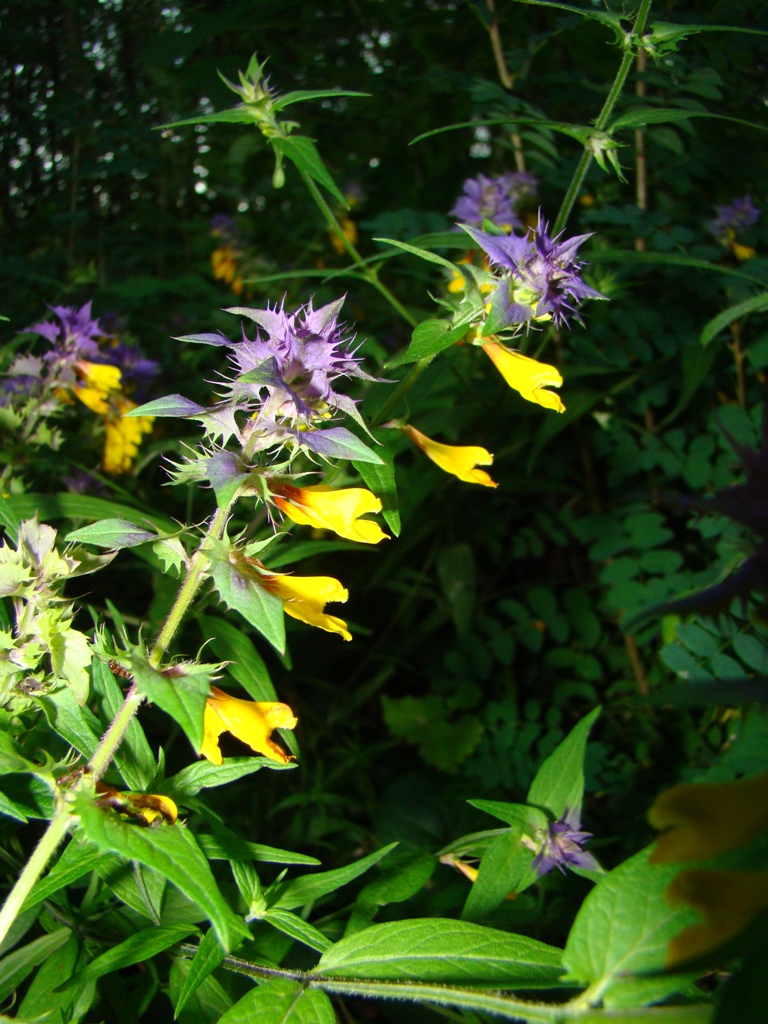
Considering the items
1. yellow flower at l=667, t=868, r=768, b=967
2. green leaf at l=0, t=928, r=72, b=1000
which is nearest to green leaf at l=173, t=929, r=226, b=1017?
green leaf at l=0, t=928, r=72, b=1000

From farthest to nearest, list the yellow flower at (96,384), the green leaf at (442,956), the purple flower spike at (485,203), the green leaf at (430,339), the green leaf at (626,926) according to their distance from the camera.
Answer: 1. the purple flower spike at (485,203)
2. the yellow flower at (96,384)
3. the green leaf at (430,339)
4. the green leaf at (442,956)
5. the green leaf at (626,926)

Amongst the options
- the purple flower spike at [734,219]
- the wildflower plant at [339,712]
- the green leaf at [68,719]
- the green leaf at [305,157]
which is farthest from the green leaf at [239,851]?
the purple flower spike at [734,219]

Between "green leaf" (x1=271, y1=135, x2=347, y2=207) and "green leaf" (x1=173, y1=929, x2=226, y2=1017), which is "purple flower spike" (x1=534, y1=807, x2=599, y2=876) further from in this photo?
"green leaf" (x1=271, y1=135, x2=347, y2=207)

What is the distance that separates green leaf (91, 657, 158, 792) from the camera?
58cm

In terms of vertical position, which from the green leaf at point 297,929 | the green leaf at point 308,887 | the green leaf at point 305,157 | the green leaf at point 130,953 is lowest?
the green leaf at point 308,887

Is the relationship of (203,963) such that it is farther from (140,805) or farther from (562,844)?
(562,844)

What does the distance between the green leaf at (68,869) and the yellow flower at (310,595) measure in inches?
8.2

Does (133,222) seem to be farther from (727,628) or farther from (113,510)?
(727,628)

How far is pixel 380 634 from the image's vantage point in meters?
1.77

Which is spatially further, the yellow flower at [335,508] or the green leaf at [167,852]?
the yellow flower at [335,508]

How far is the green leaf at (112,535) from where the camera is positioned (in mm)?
526

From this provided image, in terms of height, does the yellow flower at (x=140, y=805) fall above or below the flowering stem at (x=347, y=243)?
below

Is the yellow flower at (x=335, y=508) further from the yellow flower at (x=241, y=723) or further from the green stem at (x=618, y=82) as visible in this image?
the green stem at (x=618, y=82)

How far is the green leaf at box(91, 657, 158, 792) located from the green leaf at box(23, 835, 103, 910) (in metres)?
0.05
